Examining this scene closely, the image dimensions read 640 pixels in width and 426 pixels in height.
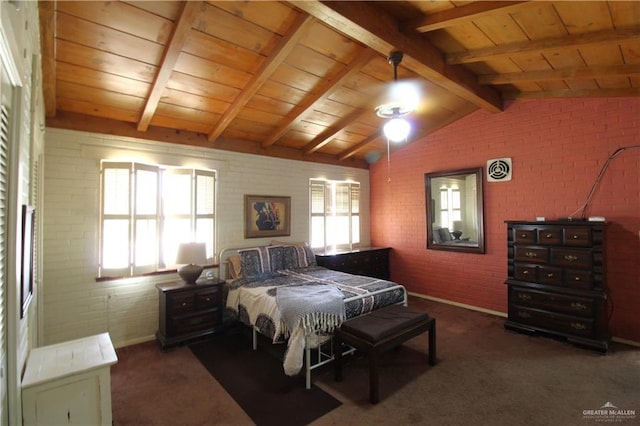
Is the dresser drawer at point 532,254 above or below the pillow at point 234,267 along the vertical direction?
above

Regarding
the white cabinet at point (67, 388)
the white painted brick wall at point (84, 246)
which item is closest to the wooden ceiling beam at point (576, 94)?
the white painted brick wall at point (84, 246)

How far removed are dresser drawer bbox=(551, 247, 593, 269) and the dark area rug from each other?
3058mm

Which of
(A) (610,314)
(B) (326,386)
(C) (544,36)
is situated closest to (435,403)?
(B) (326,386)

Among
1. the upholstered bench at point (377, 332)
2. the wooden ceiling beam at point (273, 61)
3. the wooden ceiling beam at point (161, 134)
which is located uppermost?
the wooden ceiling beam at point (273, 61)

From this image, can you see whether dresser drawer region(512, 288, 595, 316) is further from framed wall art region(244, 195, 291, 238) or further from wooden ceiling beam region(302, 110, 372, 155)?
framed wall art region(244, 195, 291, 238)

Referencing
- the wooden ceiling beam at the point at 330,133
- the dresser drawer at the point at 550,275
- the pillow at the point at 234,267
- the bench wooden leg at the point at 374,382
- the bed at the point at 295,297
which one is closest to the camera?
the bench wooden leg at the point at 374,382

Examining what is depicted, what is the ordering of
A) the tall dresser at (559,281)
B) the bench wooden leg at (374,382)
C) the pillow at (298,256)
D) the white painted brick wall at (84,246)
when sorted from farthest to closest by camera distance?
the pillow at (298,256), the tall dresser at (559,281), the white painted brick wall at (84,246), the bench wooden leg at (374,382)

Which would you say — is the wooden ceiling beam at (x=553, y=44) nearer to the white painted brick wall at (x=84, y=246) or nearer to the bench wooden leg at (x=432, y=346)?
the bench wooden leg at (x=432, y=346)

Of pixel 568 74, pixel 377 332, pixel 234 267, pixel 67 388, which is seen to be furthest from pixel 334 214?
pixel 67 388

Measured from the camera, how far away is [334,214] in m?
5.91

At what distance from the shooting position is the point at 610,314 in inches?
146

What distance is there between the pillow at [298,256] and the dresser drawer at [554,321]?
286 centimetres

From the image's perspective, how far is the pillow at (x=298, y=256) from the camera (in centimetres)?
468

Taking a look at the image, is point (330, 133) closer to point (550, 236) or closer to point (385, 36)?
point (385, 36)
